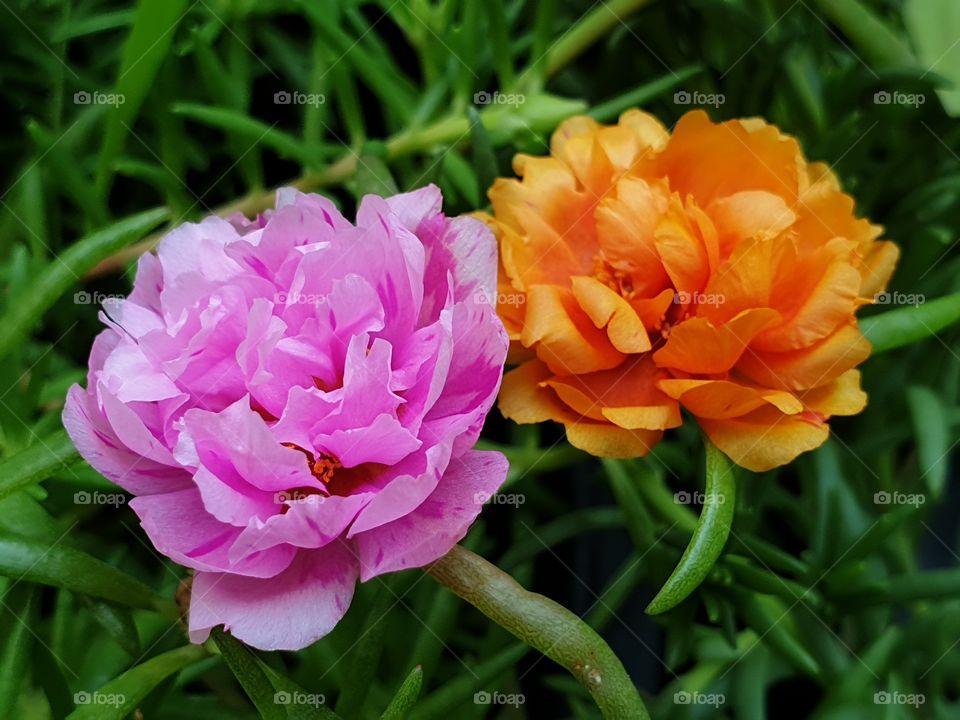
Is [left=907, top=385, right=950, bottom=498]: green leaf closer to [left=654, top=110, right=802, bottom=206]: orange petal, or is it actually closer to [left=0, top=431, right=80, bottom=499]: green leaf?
[left=654, top=110, right=802, bottom=206]: orange petal

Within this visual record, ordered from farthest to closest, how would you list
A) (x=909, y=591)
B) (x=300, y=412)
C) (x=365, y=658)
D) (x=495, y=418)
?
(x=495, y=418) < (x=909, y=591) < (x=365, y=658) < (x=300, y=412)

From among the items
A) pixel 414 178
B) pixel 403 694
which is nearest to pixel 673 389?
pixel 403 694

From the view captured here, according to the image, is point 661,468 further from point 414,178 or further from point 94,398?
point 94,398

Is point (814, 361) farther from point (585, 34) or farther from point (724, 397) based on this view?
point (585, 34)

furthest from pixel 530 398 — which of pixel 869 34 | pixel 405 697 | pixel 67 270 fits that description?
pixel 869 34

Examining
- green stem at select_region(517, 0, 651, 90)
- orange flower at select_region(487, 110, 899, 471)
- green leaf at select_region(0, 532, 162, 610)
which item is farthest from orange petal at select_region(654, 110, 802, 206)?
green leaf at select_region(0, 532, 162, 610)

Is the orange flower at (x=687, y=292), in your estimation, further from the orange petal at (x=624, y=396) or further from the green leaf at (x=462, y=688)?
the green leaf at (x=462, y=688)
